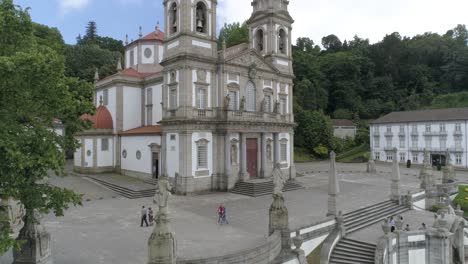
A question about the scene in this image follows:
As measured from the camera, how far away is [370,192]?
26547 millimetres

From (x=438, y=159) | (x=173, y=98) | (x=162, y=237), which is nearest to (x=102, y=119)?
(x=173, y=98)

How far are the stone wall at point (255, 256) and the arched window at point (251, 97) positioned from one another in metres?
17.1

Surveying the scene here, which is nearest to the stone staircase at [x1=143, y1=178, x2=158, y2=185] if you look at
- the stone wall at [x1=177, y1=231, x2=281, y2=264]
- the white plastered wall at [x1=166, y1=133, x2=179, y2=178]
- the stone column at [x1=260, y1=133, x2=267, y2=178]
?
the white plastered wall at [x1=166, y1=133, x2=179, y2=178]

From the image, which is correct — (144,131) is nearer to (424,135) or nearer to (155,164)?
(155,164)

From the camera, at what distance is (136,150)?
31734mm

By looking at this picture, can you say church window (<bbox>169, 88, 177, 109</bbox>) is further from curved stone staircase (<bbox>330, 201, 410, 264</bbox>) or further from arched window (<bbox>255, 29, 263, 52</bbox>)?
curved stone staircase (<bbox>330, 201, 410, 264</bbox>)

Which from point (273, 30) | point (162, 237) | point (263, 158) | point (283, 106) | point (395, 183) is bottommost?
point (395, 183)

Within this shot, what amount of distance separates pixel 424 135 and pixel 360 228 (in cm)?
3962

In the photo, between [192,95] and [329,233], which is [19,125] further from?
[192,95]

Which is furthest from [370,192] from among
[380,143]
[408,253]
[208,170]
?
[380,143]

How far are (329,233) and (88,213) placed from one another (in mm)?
13642

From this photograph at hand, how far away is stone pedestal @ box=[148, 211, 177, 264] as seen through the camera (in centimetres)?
924

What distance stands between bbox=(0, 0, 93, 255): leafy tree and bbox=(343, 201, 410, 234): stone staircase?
14.7m

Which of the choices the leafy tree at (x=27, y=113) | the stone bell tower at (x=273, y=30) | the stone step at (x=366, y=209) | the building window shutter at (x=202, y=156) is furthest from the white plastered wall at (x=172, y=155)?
the leafy tree at (x=27, y=113)
